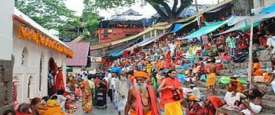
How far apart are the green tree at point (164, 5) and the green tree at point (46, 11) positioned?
14.2 ft

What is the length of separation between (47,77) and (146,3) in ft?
89.0

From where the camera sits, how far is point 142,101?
9.52 metres

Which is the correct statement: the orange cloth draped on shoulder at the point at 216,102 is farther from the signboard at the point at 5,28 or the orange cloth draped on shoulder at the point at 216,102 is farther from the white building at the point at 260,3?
the white building at the point at 260,3

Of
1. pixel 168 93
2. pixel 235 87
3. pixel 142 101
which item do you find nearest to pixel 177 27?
pixel 235 87

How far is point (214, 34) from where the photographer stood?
1037 inches

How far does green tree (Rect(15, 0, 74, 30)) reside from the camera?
3872 cm

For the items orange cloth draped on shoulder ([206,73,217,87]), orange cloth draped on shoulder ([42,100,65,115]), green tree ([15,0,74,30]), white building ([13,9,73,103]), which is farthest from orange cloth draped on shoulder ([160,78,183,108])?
A: green tree ([15,0,74,30])

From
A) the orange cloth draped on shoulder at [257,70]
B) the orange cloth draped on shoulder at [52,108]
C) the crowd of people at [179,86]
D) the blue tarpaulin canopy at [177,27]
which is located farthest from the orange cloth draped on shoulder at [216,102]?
the blue tarpaulin canopy at [177,27]

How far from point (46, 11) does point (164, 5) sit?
31.2 ft

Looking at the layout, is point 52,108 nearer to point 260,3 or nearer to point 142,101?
point 142,101

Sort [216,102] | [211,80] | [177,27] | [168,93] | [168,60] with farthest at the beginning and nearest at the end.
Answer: [177,27] → [168,60] → [211,80] → [216,102] → [168,93]

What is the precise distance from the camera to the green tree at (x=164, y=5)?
42.0 meters

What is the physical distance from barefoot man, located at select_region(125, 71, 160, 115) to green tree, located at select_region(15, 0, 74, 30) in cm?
2923

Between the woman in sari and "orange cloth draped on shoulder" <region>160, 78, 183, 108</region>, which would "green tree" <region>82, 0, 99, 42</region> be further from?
"orange cloth draped on shoulder" <region>160, 78, 183, 108</region>
